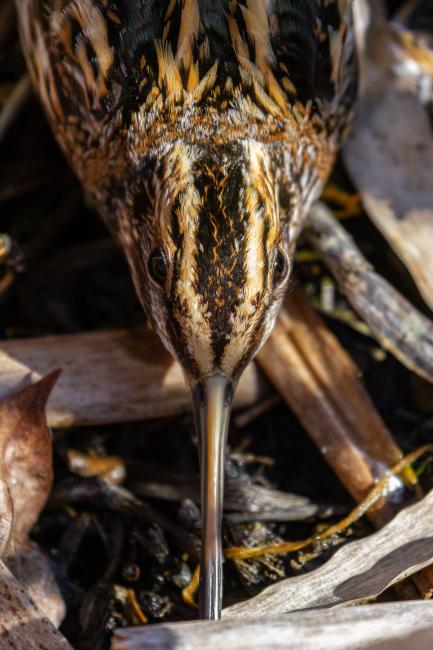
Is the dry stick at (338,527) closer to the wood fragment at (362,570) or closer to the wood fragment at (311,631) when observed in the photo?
the wood fragment at (362,570)

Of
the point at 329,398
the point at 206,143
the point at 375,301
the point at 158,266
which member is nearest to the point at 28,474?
the point at 158,266

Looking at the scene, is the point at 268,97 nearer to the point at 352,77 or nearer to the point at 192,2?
the point at 192,2

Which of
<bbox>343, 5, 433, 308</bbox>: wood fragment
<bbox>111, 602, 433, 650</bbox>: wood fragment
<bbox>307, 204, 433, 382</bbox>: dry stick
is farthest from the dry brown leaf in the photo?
<bbox>343, 5, 433, 308</bbox>: wood fragment

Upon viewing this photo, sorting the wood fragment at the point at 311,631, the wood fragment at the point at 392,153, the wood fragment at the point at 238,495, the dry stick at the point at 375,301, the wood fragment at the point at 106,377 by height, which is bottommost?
the wood fragment at the point at 238,495

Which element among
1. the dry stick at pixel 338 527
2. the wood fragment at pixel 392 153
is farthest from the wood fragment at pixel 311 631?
the wood fragment at pixel 392 153

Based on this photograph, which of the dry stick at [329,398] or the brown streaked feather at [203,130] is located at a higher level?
the brown streaked feather at [203,130]

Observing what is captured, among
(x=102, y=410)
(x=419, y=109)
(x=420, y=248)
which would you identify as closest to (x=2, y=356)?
(x=102, y=410)

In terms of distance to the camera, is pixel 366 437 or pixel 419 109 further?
pixel 419 109

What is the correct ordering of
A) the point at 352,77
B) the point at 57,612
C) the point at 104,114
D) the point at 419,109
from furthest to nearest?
the point at 419,109 → the point at 352,77 → the point at 104,114 → the point at 57,612
